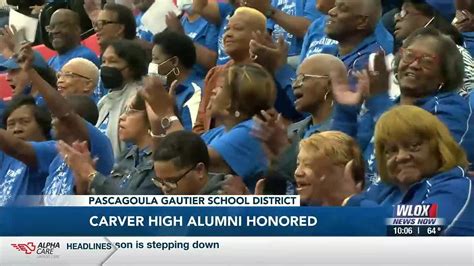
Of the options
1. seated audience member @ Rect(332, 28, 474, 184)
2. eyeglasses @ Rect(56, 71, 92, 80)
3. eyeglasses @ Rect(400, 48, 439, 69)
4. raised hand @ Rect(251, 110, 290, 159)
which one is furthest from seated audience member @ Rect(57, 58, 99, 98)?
eyeglasses @ Rect(400, 48, 439, 69)

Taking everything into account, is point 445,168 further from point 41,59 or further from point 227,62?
point 41,59

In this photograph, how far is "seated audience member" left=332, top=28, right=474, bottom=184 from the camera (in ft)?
26.0

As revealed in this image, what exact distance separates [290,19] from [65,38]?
3.60ft

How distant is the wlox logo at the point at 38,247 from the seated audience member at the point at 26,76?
69 centimetres

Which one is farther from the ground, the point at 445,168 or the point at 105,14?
the point at 105,14

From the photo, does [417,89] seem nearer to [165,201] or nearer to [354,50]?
[354,50]

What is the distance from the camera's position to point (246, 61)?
8.14 metres

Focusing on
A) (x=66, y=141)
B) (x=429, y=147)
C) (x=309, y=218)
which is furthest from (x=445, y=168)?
(x=66, y=141)

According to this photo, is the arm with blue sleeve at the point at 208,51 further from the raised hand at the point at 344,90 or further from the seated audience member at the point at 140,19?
the raised hand at the point at 344,90

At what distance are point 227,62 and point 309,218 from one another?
0.85m

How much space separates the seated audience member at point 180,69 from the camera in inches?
320

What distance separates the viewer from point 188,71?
8141 millimetres

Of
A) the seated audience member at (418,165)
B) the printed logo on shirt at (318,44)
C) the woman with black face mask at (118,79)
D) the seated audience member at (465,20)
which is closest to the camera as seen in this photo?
the seated audience member at (418,165)

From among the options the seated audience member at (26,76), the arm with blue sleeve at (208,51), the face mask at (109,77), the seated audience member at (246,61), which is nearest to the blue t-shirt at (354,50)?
the seated audience member at (246,61)
